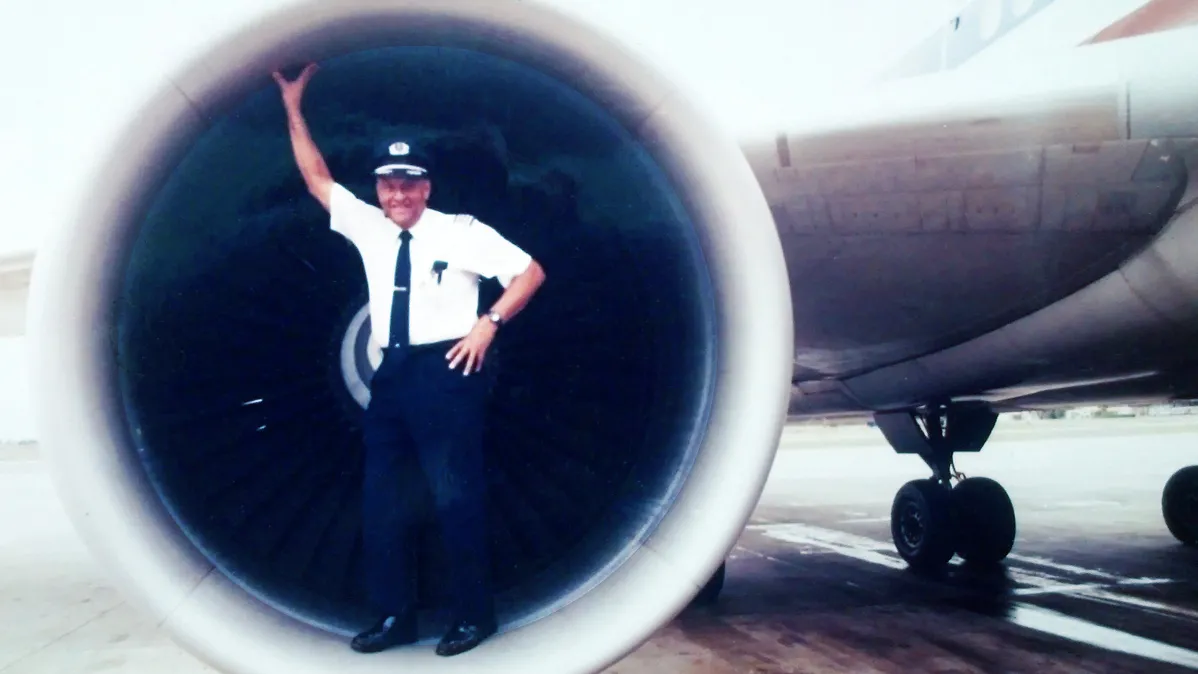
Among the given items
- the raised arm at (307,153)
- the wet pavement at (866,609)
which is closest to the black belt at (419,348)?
the raised arm at (307,153)

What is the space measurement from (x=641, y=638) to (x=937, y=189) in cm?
128

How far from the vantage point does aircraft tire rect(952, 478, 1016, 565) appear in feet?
16.1

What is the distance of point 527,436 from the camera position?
194cm

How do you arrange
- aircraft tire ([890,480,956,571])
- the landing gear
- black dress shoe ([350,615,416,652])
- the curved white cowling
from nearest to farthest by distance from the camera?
the curved white cowling < black dress shoe ([350,615,416,652]) < aircraft tire ([890,480,956,571]) < the landing gear

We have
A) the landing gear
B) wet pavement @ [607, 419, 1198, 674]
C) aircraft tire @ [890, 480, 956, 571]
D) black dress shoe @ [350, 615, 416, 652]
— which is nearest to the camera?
black dress shoe @ [350, 615, 416, 652]

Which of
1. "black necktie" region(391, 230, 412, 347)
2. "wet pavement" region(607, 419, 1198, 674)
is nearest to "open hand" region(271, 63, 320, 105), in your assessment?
"black necktie" region(391, 230, 412, 347)

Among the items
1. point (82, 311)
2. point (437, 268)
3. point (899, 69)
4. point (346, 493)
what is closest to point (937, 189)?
point (437, 268)

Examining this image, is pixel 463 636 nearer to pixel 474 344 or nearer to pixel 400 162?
pixel 474 344

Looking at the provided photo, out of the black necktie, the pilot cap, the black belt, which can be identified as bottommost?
the black belt

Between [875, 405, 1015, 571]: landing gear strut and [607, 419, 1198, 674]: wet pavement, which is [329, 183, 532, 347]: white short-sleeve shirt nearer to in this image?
Answer: [607, 419, 1198, 674]: wet pavement

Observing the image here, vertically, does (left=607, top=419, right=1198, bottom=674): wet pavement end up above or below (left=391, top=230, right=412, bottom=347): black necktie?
below

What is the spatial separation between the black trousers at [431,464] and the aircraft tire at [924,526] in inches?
147

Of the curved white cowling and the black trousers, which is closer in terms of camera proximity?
the curved white cowling

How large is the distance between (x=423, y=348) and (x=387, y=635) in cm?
47
